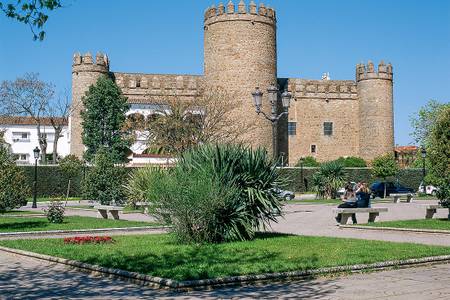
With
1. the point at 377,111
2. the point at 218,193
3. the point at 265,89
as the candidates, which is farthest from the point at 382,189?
the point at 218,193

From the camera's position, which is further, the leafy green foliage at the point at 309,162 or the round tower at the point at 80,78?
the leafy green foliage at the point at 309,162

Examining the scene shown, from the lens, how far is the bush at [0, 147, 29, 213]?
17.9 metres

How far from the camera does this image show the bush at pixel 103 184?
2723cm

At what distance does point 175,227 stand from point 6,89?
48061 millimetres

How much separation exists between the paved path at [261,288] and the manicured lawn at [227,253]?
1.97 feet

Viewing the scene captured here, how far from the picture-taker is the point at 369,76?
57.9 metres

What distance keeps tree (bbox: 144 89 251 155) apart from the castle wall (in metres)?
11.4

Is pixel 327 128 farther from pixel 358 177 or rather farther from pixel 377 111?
pixel 358 177

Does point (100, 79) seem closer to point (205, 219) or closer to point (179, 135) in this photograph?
point (179, 135)

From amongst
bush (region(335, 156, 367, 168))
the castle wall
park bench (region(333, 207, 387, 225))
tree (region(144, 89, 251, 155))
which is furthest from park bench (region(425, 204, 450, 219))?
the castle wall

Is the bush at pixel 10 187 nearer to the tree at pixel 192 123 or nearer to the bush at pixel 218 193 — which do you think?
the bush at pixel 218 193

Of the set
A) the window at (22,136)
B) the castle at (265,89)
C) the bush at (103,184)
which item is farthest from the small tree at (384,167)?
the window at (22,136)

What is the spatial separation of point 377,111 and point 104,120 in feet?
79.0

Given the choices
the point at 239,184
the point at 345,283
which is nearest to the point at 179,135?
the point at 239,184
